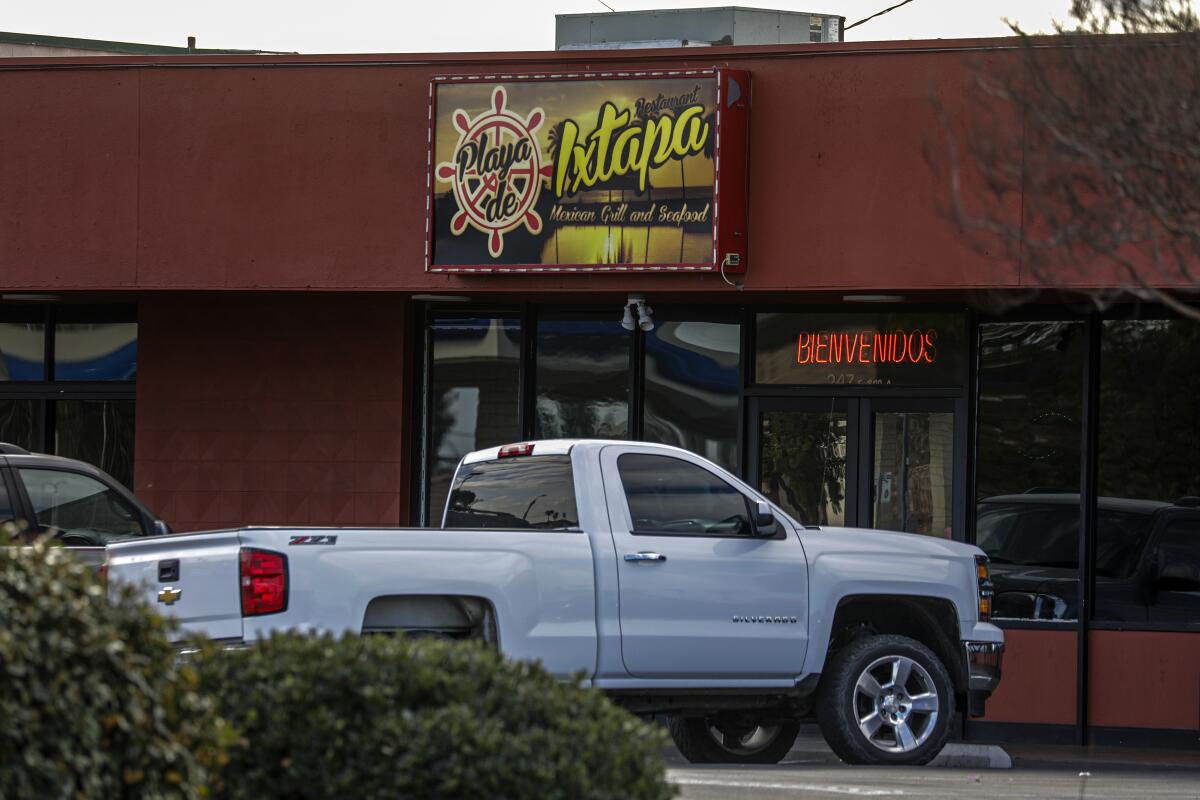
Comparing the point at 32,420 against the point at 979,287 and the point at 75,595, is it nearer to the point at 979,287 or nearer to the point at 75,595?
the point at 979,287

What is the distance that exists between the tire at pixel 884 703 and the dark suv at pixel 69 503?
5.17 metres

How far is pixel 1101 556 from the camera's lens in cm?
1459

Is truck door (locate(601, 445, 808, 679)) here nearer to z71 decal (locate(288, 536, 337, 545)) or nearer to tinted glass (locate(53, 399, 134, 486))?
z71 decal (locate(288, 536, 337, 545))

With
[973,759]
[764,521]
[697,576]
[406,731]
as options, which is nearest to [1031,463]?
[973,759]

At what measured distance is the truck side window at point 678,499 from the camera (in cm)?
1046

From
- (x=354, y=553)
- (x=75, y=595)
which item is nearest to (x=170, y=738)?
(x=75, y=595)

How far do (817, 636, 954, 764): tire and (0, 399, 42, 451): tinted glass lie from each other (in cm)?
951

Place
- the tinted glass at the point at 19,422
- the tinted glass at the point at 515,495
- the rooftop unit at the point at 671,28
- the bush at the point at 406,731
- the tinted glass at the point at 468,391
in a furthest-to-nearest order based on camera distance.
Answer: the rooftop unit at the point at 671,28
the tinted glass at the point at 19,422
the tinted glass at the point at 468,391
the tinted glass at the point at 515,495
the bush at the point at 406,731

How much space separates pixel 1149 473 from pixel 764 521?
17.7ft

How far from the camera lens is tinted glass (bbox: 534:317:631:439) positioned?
15875 millimetres

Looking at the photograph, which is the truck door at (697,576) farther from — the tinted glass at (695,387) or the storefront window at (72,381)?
the storefront window at (72,381)

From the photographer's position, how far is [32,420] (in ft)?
55.4

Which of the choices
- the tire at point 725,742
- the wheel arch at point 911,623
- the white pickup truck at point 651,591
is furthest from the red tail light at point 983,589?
the tire at point 725,742

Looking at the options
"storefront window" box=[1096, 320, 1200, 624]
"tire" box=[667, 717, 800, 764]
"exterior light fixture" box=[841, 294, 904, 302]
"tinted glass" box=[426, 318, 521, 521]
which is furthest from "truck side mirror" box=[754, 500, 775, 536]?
"tinted glass" box=[426, 318, 521, 521]
